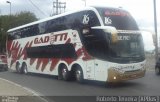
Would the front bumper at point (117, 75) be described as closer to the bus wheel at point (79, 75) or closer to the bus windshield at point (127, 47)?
the bus windshield at point (127, 47)

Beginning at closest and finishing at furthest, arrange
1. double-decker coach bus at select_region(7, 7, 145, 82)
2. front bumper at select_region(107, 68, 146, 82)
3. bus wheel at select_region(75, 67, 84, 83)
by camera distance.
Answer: front bumper at select_region(107, 68, 146, 82), double-decker coach bus at select_region(7, 7, 145, 82), bus wheel at select_region(75, 67, 84, 83)

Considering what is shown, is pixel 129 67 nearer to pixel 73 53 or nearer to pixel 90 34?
pixel 90 34

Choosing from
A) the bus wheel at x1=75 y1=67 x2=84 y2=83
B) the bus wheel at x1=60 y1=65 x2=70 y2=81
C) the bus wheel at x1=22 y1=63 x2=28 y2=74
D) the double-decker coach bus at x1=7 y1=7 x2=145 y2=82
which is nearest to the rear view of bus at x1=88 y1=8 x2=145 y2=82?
the double-decker coach bus at x1=7 y1=7 x2=145 y2=82

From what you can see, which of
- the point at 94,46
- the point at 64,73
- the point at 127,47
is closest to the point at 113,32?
the point at 127,47

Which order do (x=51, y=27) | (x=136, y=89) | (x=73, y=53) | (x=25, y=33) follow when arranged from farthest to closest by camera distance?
(x=25, y=33) → (x=51, y=27) → (x=73, y=53) → (x=136, y=89)

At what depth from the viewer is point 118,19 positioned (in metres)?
20.2

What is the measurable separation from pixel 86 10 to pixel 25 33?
10019 mm

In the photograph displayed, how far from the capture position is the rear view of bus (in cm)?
1923

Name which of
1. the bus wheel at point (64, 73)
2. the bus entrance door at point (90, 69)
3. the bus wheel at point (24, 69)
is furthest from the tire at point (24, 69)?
the bus entrance door at point (90, 69)

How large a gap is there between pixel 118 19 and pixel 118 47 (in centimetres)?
158

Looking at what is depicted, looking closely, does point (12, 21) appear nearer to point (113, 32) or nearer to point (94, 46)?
point (94, 46)

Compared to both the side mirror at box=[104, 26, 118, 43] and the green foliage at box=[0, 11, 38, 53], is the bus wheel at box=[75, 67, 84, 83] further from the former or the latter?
the green foliage at box=[0, 11, 38, 53]

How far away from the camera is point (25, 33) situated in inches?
1182

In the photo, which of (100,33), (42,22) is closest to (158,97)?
(100,33)
